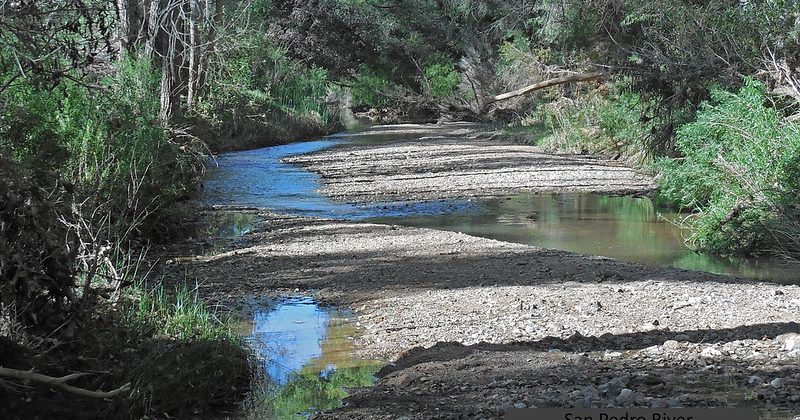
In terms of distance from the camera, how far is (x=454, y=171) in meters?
24.9

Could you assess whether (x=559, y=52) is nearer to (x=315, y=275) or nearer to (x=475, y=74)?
(x=475, y=74)

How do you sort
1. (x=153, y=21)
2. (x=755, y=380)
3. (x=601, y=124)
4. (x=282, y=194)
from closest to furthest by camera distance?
(x=755, y=380) → (x=153, y=21) → (x=282, y=194) → (x=601, y=124)

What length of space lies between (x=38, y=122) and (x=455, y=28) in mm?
45965

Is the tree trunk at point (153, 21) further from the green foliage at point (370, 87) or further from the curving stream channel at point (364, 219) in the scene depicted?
the green foliage at point (370, 87)

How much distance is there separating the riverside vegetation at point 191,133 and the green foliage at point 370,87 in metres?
12.9

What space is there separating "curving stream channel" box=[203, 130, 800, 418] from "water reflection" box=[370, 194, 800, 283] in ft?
0.05

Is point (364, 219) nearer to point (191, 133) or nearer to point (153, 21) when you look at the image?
point (191, 133)

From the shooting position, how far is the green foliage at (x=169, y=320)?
23.4 ft

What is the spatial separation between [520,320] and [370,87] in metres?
47.3

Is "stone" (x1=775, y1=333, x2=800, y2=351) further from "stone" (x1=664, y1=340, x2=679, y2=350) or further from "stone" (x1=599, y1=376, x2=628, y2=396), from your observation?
"stone" (x1=599, y1=376, x2=628, y2=396)

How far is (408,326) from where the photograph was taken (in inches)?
338

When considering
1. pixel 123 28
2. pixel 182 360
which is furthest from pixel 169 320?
pixel 123 28

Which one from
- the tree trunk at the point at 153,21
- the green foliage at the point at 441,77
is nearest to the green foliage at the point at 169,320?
the tree trunk at the point at 153,21

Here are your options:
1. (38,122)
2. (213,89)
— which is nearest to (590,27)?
(213,89)
